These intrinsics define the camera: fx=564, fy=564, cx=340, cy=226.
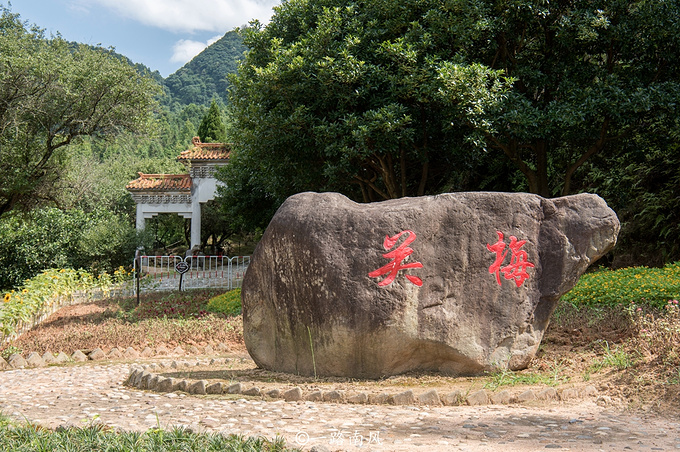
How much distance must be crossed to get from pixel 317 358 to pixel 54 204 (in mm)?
18453

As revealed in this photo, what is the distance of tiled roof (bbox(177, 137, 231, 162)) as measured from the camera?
73.8ft

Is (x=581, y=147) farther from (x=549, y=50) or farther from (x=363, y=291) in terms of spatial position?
(x=363, y=291)

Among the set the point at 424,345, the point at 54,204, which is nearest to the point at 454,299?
the point at 424,345

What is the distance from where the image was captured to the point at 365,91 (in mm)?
10930

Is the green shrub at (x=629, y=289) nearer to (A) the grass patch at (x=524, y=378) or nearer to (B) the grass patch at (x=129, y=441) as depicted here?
(A) the grass patch at (x=524, y=378)

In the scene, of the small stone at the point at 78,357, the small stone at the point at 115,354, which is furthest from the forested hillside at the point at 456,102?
the small stone at the point at 78,357

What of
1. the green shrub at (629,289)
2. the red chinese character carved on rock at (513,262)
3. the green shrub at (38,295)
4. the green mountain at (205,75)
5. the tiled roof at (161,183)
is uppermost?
the green mountain at (205,75)

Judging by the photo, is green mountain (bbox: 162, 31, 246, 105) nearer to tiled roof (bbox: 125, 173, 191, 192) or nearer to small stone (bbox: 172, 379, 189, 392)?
tiled roof (bbox: 125, 173, 191, 192)

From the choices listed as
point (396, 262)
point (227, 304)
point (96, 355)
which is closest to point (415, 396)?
point (396, 262)

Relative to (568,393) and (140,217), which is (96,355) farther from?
(140,217)

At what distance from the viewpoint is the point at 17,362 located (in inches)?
319

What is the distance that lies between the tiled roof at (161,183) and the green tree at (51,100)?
4099 millimetres

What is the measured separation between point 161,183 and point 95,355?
16258 millimetres

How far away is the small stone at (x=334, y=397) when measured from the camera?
5.41 metres
